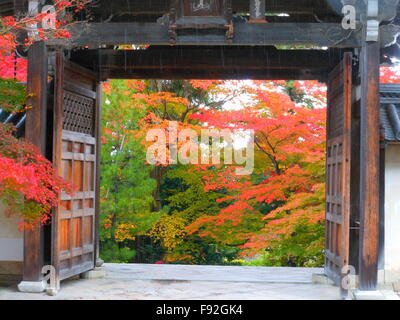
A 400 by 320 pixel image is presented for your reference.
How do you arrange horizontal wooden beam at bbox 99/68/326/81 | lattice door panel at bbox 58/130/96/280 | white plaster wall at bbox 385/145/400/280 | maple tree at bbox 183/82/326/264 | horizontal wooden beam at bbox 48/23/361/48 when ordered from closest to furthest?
horizontal wooden beam at bbox 48/23/361/48
lattice door panel at bbox 58/130/96/280
white plaster wall at bbox 385/145/400/280
horizontal wooden beam at bbox 99/68/326/81
maple tree at bbox 183/82/326/264

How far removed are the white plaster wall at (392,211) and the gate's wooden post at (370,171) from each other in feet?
3.90

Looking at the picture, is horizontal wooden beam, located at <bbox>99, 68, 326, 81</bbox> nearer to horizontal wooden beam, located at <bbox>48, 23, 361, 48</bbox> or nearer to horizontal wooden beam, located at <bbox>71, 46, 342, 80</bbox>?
horizontal wooden beam, located at <bbox>71, 46, 342, 80</bbox>

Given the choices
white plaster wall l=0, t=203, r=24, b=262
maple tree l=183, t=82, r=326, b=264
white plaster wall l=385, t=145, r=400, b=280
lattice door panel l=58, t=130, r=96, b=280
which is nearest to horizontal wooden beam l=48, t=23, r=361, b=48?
lattice door panel l=58, t=130, r=96, b=280

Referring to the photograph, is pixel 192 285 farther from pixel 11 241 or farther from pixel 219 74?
pixel 219 74

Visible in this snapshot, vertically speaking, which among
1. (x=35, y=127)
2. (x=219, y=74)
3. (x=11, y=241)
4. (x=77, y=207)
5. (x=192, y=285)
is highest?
(x=219, y=74)

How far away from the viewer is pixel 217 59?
8.36 meters

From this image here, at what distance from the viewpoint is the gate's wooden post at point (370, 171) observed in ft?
21.2

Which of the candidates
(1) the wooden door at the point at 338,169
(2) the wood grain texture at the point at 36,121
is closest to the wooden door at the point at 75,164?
(2) the wood grain texture at the point at 36,121

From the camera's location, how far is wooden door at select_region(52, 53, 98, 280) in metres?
7.14

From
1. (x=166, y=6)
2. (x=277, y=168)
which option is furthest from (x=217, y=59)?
(x=277, y=168)

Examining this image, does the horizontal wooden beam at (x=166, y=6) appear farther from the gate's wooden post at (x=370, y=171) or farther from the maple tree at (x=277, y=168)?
the maple tree at (x=277, y=168)

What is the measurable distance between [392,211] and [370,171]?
1423 mm

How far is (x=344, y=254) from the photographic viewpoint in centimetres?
677

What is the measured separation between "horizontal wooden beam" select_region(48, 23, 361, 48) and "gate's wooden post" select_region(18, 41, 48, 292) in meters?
0.73
